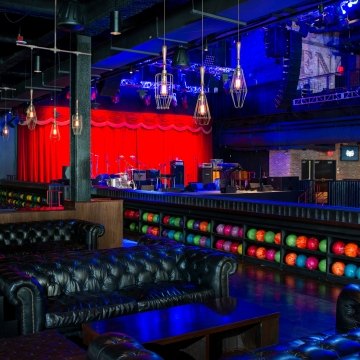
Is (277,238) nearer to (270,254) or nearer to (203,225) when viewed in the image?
(270,254)

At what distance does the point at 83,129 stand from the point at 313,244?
3.86 metres

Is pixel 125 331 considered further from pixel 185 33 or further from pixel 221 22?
pixel 185 33

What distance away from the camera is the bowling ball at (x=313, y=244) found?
641 cm

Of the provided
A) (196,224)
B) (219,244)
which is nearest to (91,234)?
(219,244)

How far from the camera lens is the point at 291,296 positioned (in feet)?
18.3

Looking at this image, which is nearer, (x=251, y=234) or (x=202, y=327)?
(x=202, y=327)

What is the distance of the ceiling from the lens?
6.20 meters

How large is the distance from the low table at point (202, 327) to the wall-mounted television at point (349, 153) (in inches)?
547

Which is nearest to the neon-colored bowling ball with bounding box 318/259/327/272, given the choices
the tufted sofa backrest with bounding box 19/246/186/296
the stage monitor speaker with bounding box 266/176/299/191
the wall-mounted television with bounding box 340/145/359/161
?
the tufted sofa backrest with bounding box 19/246/186/296

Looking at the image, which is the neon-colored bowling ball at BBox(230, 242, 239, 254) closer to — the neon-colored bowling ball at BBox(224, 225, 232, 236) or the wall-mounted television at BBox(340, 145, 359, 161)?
the neon-colored bowling ball at BBox(224, 225, 232, 236)

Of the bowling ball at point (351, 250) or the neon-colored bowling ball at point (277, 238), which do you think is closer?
the bowling ball at point (351, 250)

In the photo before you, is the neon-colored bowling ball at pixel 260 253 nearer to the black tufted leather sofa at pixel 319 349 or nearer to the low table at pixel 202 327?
the low table at pixel 202 327

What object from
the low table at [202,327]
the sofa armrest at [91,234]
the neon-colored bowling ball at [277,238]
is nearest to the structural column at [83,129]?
the sofa armrest at [91,234]

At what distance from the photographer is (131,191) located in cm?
1018
